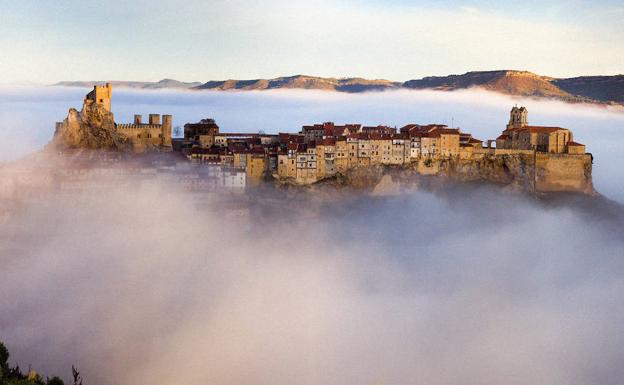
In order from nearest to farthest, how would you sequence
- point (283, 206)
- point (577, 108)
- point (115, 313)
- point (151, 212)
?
point (115, 313), point (283, 206), point (151, 212), point (577, 108)

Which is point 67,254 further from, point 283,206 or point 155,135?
point 283,206

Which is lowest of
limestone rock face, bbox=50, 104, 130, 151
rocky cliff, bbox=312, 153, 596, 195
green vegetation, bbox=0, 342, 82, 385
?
green vegetation, bbox=0, 342, 82, 385

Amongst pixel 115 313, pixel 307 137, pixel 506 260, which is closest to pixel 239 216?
pixel 307 137

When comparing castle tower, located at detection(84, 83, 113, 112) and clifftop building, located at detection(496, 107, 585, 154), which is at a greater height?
castle tower, located at detection(84, 83, 113, 112)

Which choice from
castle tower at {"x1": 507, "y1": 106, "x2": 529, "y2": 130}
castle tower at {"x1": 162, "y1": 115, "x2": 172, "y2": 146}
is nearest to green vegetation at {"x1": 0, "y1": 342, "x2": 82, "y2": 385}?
castle tower at {"x1": 162, "y1": 115, "x2": 172, "y2": 146}

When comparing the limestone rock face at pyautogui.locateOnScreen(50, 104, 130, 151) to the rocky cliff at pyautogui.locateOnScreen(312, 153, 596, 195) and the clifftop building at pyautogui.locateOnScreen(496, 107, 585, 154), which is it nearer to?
the rocky cliff at pyautogui.locateOnScreen(312, 153, 596, 195)

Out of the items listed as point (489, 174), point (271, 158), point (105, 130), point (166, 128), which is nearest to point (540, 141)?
point (489, 174)
